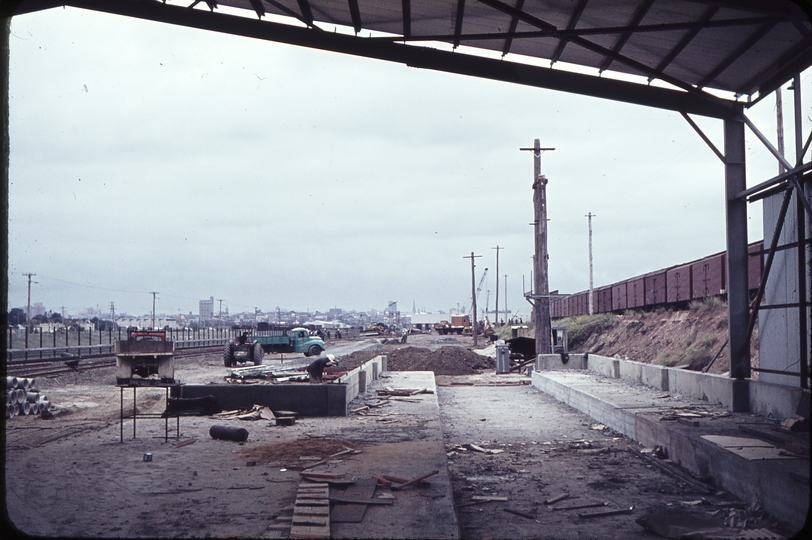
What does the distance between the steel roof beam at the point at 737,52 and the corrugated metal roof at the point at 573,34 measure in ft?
0.07

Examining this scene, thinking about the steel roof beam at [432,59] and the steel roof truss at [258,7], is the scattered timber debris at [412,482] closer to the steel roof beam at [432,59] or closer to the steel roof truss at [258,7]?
the steel roof beam at [432,59]

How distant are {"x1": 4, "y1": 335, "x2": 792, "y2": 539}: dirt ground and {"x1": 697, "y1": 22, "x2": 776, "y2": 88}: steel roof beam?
747cm

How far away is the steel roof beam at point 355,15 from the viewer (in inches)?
474

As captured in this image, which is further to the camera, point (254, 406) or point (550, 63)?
point (254, 406)

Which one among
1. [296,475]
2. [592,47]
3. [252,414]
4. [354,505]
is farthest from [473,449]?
[592,47]

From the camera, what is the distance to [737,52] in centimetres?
1215

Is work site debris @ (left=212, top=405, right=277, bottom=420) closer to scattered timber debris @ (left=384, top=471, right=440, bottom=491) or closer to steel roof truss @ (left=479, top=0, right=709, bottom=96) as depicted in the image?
scattered timber debris @ (left=384, top=471, right=440, bottom=491)

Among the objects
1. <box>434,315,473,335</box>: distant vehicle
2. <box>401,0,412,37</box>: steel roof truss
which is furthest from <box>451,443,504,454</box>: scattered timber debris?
<box>434,315,473,335</box>: distant vehicle

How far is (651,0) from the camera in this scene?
10898 mm

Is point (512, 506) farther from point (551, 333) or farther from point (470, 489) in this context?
point (551, 333)

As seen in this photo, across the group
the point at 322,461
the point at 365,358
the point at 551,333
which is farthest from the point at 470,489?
the point at 365,358

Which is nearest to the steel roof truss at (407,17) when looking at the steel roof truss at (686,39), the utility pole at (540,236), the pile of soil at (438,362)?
the steel roof truss at (686,39)

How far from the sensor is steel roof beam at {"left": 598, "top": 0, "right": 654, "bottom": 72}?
1112 centimetres

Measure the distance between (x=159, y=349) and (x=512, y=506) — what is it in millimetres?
13736
